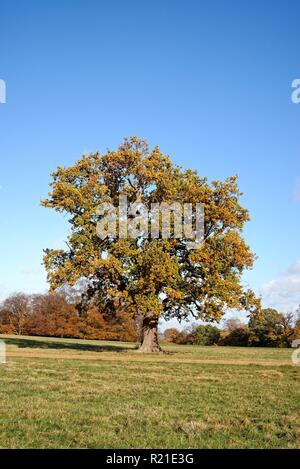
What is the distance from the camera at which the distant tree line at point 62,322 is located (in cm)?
7988

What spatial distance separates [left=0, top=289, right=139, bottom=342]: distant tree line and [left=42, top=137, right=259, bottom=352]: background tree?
43.6m

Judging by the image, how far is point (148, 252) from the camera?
29375mm

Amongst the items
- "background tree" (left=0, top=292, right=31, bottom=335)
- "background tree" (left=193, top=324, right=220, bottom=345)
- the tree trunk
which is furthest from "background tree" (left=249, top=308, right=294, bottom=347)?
"background tree" (left=0, top=292, right=31, bottom=335)

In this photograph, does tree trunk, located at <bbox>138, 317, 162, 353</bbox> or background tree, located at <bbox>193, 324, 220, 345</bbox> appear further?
background tree, located at <bbox>193, 324, 220, 345</bbox>

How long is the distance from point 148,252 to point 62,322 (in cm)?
5586

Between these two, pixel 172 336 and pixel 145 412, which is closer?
pixel 145 412

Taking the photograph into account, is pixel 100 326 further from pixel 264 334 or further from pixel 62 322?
pixel 264 334

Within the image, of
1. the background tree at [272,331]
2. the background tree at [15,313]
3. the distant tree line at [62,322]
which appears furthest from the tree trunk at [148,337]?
the background tree at [15,313]

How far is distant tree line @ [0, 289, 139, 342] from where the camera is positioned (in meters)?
79.9

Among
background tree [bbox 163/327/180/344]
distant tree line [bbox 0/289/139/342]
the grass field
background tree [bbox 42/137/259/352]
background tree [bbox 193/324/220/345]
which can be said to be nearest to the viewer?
the grass field

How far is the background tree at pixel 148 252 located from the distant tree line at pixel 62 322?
43.6m

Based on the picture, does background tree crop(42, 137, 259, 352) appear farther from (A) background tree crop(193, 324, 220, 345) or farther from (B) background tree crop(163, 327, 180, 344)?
(B) background tree crop(163, 327, 180, 344)

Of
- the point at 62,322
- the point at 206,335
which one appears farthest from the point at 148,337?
the point at 62,322
